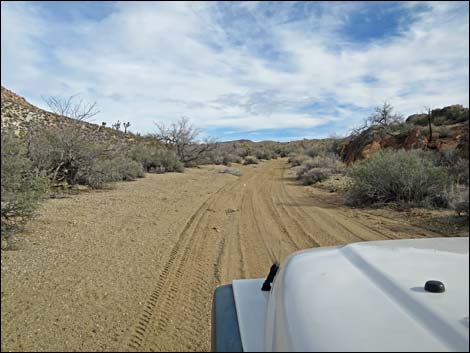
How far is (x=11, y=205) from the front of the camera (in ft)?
19.2

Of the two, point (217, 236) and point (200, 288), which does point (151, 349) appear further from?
point (217, 236)

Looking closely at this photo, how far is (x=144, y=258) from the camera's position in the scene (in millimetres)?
5555

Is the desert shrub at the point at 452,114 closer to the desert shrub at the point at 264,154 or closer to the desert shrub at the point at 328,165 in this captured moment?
the desert shrub at the point at 328,165

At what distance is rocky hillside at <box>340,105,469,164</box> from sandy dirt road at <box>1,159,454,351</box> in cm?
171

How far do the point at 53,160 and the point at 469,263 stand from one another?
13.4 m

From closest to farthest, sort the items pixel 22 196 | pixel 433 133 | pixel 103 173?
pixel 433 133 < pixel 22 196 < pixel 103 173

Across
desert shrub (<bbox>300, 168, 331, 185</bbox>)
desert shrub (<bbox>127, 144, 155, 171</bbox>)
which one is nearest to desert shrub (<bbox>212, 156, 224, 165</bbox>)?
desert shrub (<bbox>127, 144, 155, 171</bbox>)

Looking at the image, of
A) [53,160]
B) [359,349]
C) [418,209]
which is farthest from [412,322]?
[53,160]

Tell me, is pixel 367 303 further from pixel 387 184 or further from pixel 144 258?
pixel 387 184

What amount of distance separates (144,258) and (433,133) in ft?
12.9

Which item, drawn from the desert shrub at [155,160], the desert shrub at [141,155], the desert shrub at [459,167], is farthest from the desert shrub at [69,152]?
the desert shrub at [459,167]

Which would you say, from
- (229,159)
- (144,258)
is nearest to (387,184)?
(144,258)

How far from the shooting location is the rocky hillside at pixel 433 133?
66.4 inches

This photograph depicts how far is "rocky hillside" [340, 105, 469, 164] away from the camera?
169 cm
